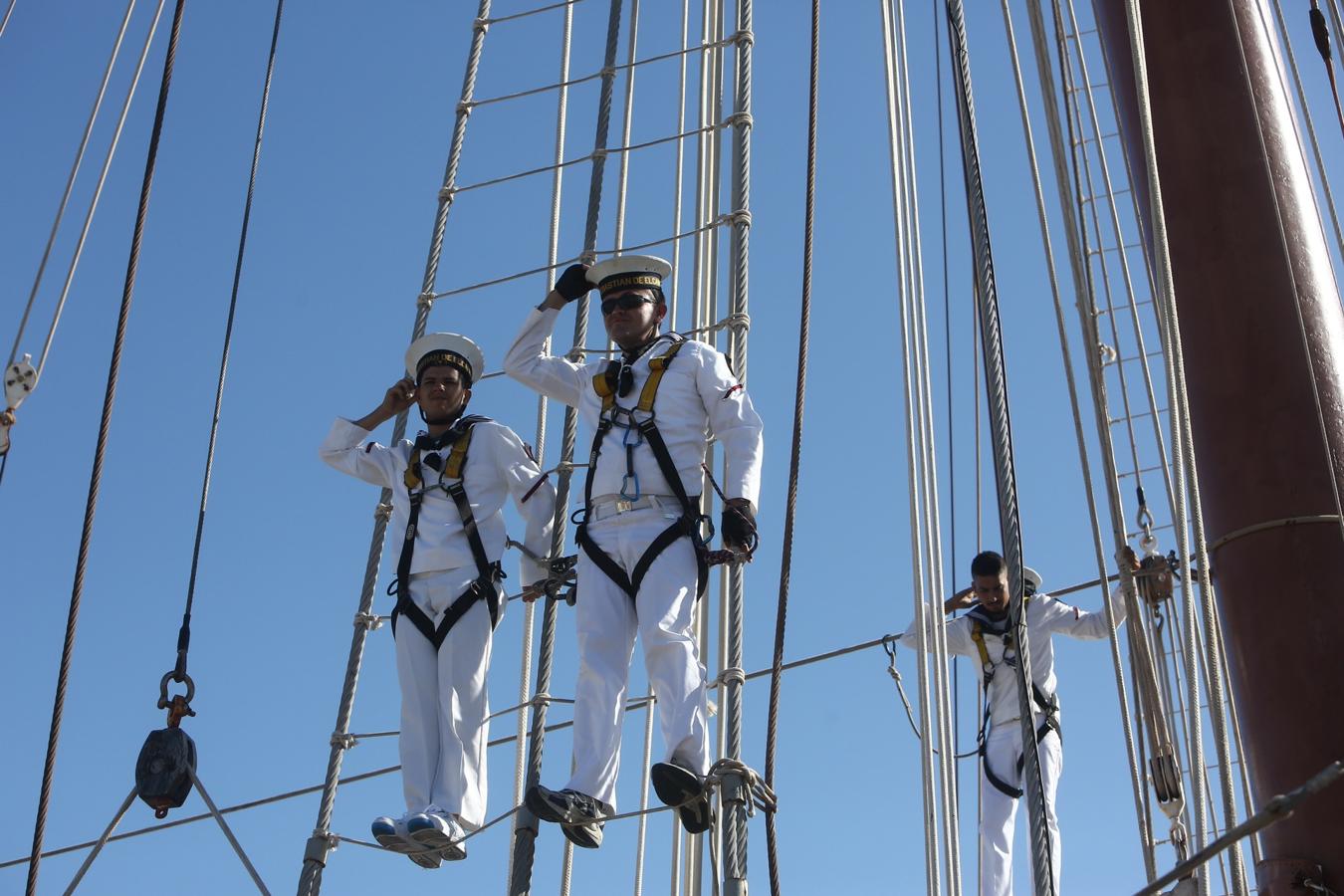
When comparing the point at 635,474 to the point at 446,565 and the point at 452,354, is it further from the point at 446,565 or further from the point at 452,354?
the point at 452,354

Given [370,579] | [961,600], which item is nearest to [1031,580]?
[961,600]

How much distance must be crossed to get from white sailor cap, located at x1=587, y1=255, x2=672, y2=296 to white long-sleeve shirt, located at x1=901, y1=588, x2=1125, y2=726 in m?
2.05

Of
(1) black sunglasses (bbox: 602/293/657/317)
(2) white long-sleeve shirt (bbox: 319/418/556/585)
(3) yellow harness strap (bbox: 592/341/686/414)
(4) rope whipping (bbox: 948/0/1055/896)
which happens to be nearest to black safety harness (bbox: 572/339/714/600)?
(3) yellow harness strap (bbox: 592/341/686/414)

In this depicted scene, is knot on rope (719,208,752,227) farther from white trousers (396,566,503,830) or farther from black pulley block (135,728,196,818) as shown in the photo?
black pulley block (135,728,196,818)

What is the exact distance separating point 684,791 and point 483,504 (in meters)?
1.15

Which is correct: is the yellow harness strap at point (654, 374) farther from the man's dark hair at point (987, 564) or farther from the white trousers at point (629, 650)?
the man's dark hair at point (987, 564)

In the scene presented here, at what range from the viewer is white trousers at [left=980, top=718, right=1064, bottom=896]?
19.6 ft

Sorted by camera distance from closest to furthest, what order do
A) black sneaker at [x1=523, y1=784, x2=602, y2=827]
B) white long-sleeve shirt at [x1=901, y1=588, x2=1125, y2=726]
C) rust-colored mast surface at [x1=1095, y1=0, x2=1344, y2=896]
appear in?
1. black sneaker at [x1=523, y1=784, x2=602, y2=827]
2. rust-colored mast surface at [x1=1095, y1=0, x2=1344, y2=896]
3. white long-sleeve shirt at [x1=901, y1=588, x2=1125, y2=726]

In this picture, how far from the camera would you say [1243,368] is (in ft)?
15.7

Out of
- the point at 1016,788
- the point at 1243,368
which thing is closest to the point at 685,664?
the point at 1243,368

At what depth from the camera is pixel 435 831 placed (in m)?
4.27

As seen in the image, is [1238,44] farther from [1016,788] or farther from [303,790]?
[303,790]

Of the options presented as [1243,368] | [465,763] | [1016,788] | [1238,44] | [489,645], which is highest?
[1238,44]

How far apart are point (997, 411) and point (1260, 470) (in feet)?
4.42
